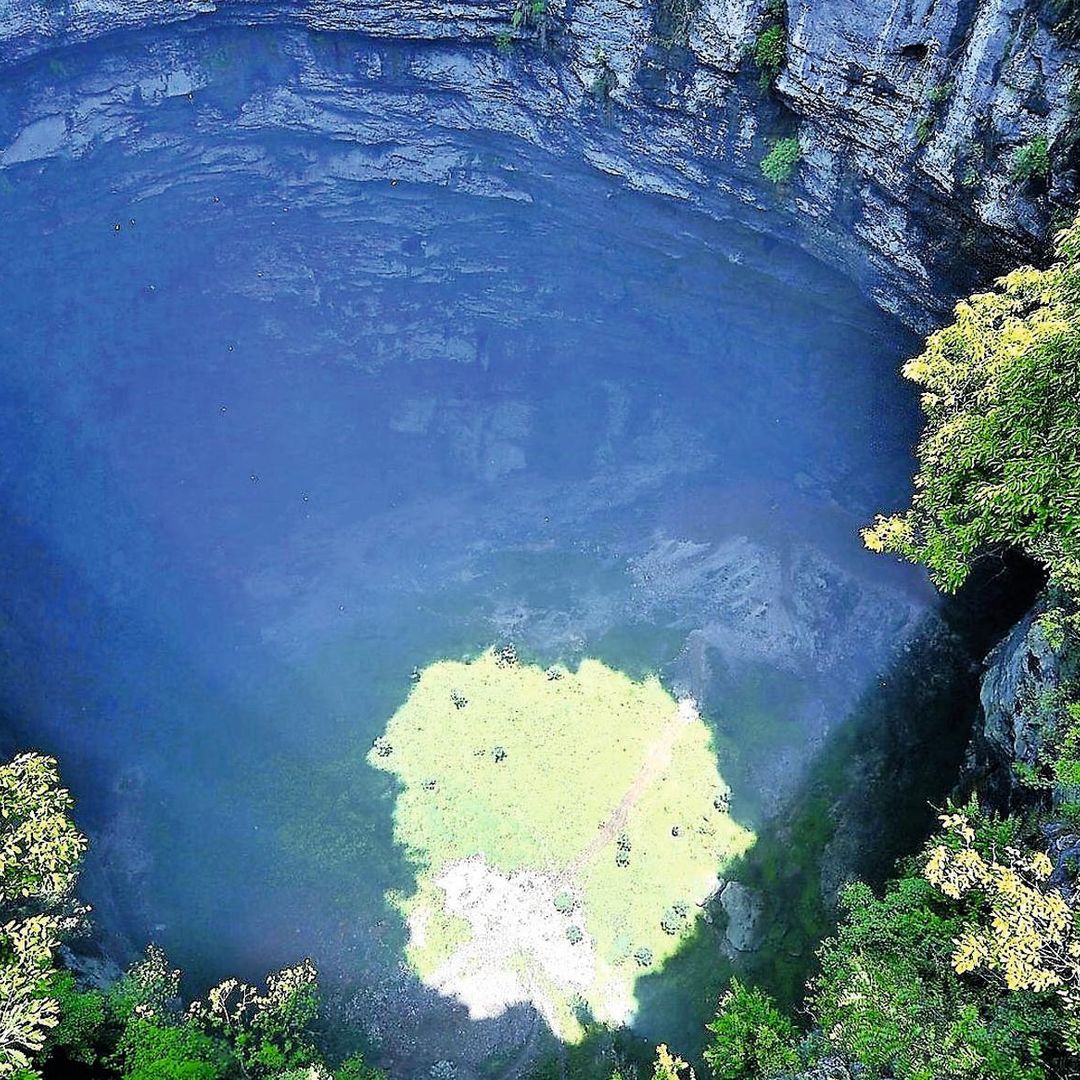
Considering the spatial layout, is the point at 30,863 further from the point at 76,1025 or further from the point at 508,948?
the point at 508,948

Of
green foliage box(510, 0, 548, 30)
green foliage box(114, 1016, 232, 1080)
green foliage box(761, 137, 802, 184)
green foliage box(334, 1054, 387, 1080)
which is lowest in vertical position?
green foliage box(334, 1054, 387, 1080)

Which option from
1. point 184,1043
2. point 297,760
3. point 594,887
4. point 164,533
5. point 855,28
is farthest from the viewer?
point 164,533

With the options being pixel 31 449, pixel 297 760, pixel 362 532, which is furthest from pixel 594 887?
pixel 31 449

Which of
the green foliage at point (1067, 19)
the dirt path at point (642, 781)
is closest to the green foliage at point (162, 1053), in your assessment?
the dirt path at point (642, 781)

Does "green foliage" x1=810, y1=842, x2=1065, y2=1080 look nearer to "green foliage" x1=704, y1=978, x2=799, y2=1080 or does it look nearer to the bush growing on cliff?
"green foliage" x1=704, y1=978, x2=799, y2=1080

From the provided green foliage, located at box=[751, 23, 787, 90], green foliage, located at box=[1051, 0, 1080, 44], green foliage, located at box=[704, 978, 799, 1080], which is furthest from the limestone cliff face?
green foliage, located at box=[704, 978, 799, 1080]

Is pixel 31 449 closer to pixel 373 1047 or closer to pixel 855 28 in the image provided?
pixel 373 1047
